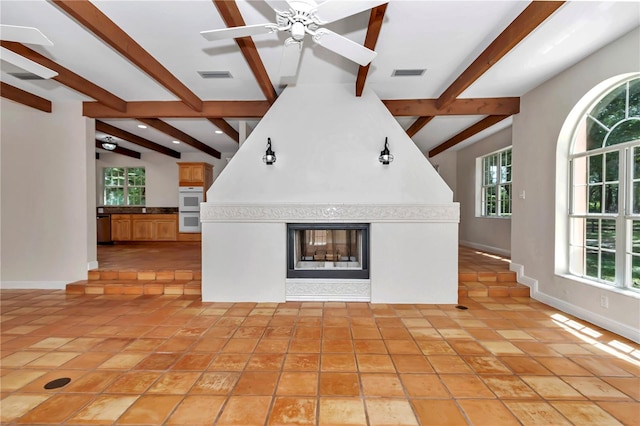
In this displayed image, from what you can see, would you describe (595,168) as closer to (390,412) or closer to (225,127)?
(390,412)

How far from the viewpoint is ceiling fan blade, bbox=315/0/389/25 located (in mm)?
1683

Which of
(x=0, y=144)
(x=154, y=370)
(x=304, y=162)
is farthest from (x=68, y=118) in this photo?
(x=154, y=370)

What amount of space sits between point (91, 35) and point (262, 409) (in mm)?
3226

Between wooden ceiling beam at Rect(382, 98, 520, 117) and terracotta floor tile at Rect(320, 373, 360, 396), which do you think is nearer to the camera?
terracotta floor tile at Rect(320, 373, 360, 396)

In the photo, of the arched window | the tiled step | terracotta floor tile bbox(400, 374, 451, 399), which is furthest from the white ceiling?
terracotta floor tile bbox(400, 374, 451, 399)

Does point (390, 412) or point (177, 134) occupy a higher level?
point (177, 134)

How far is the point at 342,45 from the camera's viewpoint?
212 cm

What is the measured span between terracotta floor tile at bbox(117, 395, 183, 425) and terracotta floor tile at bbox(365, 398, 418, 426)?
1154 mm

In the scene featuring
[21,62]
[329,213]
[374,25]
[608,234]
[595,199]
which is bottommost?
[608,234]

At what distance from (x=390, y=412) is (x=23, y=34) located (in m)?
3.26

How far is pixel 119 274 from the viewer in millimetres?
4055

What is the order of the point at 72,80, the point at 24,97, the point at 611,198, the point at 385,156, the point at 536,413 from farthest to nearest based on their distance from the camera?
the point at 24,97 < the point at 385,156 < the point at 72,80 < the point at 611,198 < the point at 536,413

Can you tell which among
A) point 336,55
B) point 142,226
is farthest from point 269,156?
point 142,226

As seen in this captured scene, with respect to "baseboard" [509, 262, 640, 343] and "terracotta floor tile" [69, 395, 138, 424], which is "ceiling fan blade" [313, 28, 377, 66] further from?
"baseboard" [509, 262, 640, 343]
